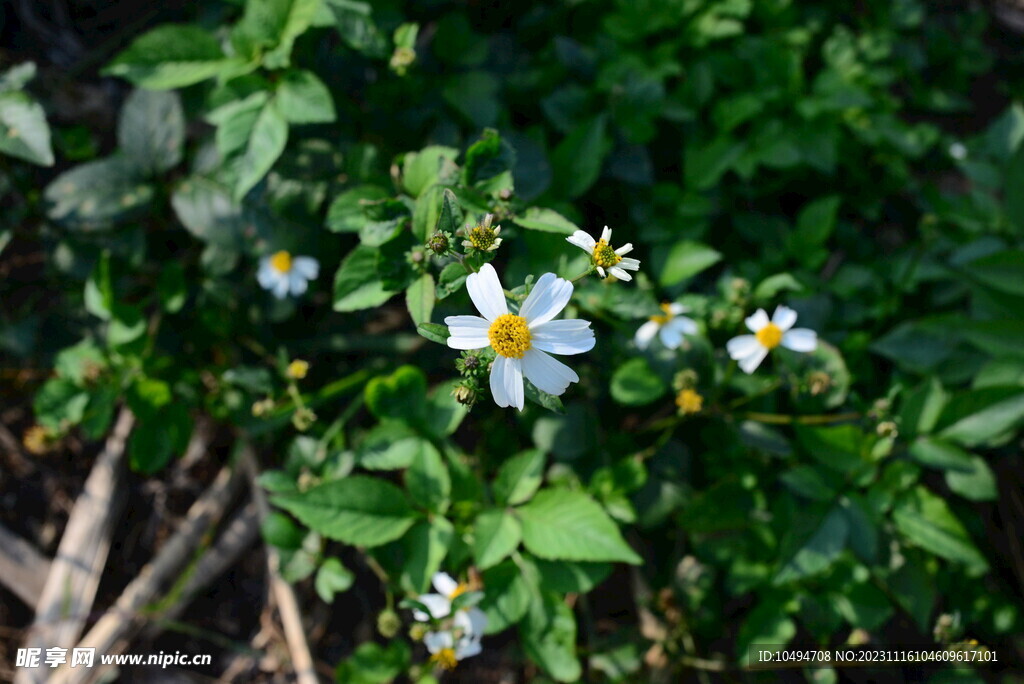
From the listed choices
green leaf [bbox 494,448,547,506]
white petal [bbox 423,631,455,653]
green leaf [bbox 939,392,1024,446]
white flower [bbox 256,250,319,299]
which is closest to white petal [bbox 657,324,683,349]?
green leaf [bbox 494,448,547,506]

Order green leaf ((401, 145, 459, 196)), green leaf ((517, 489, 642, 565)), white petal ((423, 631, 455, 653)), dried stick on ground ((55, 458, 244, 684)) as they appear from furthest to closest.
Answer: dried stick on ground ((55, 458, 244, 684))
white petal ((423, 631, 455, 653))
green leaf ((517, 489, 642, 565))
green leaf ((401, 145, 459, 196))

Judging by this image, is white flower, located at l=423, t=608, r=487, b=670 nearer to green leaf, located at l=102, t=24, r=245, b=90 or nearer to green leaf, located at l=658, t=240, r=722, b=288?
green leaf, located at l=658, t=240, r=722, b=288

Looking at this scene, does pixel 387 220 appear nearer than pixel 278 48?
Yes

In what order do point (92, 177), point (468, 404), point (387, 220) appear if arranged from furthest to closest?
point (92, 177), point (387, 220), point (468, 404)

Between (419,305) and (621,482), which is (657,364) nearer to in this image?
(621,482)

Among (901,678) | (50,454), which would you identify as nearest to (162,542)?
(50,454)

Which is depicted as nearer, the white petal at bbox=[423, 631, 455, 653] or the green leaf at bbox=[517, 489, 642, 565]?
the green leaf at bbox=[517, 489, 642, 565]

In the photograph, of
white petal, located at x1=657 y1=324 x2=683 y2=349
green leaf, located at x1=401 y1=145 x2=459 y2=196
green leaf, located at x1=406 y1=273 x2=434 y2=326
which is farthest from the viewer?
white petal, located at x1=657 y1=324 x2=683 y2=349
